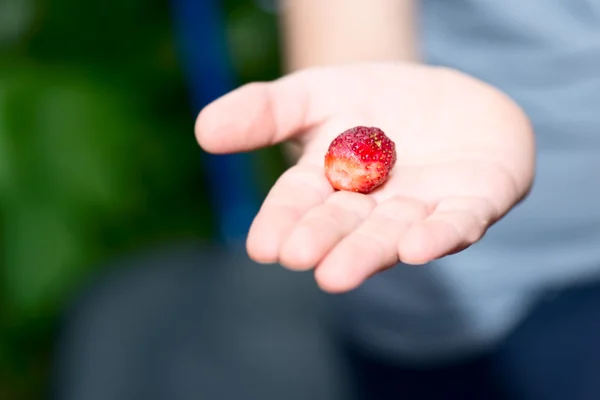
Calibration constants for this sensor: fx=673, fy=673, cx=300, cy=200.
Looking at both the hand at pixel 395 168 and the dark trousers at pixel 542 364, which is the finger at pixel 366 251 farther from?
the dark trousers at pixel 542 364

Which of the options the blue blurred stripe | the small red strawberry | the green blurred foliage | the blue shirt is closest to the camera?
the small red strawberry

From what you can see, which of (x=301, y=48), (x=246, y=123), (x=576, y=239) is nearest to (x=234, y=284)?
(x=301, y=48)

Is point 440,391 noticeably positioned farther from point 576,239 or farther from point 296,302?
point 296,302

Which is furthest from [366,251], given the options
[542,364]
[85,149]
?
[85,149]

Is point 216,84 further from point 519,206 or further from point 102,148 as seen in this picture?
point 519,206

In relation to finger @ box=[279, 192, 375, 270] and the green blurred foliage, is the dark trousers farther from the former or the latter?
the green blurred foliage

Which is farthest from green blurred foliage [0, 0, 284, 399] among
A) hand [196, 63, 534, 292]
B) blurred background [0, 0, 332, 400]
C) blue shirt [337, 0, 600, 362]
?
hand [196, 63, 534, 292]
